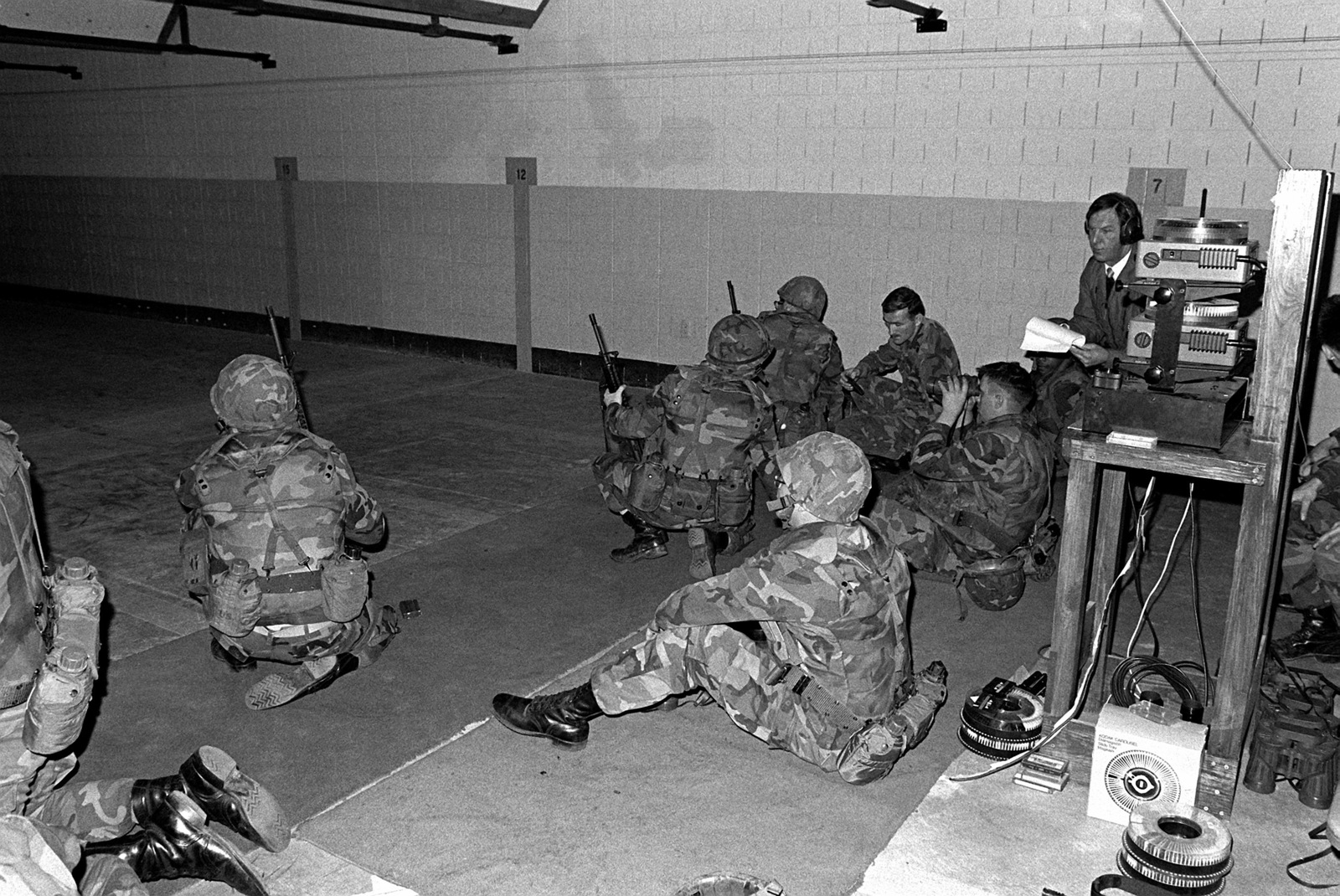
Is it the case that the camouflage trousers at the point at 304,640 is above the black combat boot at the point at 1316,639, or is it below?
above

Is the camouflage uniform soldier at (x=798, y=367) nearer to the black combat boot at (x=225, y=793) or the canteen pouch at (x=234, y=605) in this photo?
the canteen pouch at (x=234, y=605)

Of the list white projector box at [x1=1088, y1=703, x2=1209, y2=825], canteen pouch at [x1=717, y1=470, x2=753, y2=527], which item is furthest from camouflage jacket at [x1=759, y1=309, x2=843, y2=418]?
white projector box at [x1=1088, y1=703, x2=1209, y2=825]

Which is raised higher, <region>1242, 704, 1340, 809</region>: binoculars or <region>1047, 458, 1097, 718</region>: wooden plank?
<region>1047, 458, 1097, 718</region>: wooden plank

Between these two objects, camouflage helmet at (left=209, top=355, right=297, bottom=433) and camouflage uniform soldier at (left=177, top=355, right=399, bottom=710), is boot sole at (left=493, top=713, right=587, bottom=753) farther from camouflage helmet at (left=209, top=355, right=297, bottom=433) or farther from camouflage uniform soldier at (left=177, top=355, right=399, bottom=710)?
camouflage helmet at (left=209, top=355, right=297, bottom=433)

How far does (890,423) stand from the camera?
25.3 feet

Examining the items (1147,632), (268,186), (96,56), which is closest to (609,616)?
(1147,632)

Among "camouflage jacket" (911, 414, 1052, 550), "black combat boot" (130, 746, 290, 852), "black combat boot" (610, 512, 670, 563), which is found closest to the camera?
"black combat boot" (130, 746, 290, 852)

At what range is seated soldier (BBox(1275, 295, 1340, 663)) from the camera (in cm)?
487

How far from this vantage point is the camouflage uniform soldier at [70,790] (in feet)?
9.04

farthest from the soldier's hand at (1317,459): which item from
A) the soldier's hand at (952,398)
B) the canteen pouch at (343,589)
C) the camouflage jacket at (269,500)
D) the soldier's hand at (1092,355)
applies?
the camouflage jacket at (269,500)

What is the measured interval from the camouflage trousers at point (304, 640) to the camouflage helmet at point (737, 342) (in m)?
2.19

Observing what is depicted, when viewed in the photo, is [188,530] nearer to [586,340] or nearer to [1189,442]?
[1189,442]

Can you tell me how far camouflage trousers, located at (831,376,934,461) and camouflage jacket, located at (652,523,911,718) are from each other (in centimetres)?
400

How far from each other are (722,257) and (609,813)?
6.92 m
